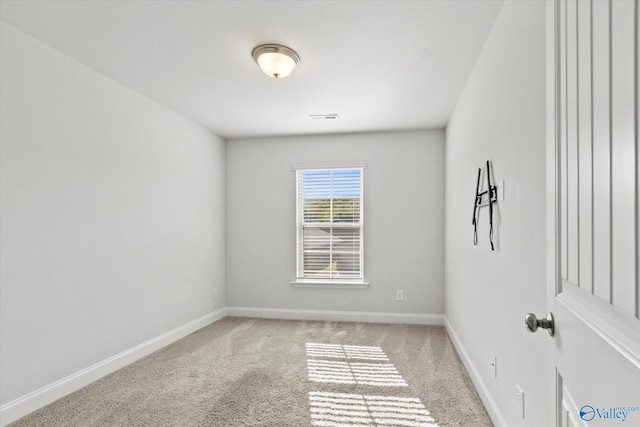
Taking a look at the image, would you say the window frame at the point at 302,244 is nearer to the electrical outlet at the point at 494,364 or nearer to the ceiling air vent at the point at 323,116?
the ceiling air vent at the point at 323,116

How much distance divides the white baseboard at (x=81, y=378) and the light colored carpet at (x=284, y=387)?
60 mm

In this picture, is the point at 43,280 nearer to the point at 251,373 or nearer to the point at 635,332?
the point at 251,373

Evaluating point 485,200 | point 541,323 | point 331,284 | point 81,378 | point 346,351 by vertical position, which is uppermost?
point 485,200

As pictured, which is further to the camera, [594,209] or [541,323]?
[541,323]

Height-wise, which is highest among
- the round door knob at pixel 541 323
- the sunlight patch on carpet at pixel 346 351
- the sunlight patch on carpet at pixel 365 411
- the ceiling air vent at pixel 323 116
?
Result: the ceiling air vent at pixel 323 116

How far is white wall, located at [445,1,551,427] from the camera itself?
1.56 meters

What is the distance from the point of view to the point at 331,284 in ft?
15.6

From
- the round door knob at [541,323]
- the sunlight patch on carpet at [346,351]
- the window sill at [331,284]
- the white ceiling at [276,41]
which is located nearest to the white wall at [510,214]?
the white ceiling at [276,41]

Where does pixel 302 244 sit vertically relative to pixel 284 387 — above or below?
above

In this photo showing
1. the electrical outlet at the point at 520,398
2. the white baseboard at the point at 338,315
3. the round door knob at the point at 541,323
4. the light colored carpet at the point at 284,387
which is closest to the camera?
the round door knob at the point at 541,323

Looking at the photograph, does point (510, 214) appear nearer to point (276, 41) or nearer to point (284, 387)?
point (276, 41)

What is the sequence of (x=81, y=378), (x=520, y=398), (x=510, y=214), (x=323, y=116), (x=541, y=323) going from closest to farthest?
(x=541, y=323) → (x=520, y=398) → (x=510, y=214) → (x=81, y=378) → (x=323, y=116)

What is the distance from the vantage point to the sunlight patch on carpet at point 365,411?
7.43ft

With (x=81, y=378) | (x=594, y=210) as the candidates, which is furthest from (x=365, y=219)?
(x=594, y=210)
